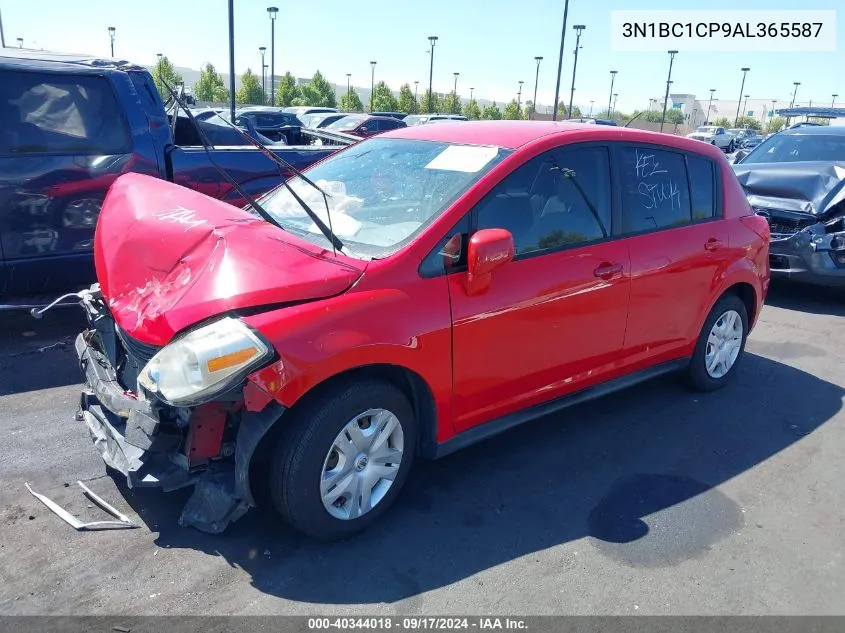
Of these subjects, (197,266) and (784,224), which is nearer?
(197,266)

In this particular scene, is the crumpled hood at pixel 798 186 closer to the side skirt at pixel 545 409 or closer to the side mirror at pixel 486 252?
the side skirt at pixel 545 409

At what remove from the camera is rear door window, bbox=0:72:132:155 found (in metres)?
4.83

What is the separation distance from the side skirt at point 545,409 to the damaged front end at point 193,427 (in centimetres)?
98

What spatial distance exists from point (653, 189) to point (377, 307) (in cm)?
219

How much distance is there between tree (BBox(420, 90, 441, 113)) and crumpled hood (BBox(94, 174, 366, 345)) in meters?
52.0

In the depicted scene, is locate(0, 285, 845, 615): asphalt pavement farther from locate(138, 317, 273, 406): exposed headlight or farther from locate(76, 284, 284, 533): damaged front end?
locate(138, 317, 273, 406): exposed headlight

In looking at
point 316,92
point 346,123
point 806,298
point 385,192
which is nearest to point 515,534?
point 385,192

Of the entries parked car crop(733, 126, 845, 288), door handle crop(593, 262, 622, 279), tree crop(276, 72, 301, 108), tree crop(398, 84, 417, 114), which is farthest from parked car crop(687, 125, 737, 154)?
door handle crop(593, 262, 622, 279)

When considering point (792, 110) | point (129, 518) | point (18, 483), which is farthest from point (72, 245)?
point (792, 110)

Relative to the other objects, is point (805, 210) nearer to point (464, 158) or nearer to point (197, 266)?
point (464, 158)

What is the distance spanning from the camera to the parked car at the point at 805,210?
285 inches

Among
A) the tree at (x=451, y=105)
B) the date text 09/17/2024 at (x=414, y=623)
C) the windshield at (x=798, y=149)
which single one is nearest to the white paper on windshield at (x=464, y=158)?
the date text 09/17/2024 at (x=414, y=623)

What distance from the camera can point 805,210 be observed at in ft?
24.7

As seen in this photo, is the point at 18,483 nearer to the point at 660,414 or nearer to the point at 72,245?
the point at 72,245
